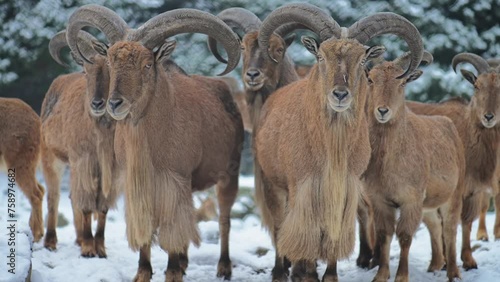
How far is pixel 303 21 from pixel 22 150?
3948mm

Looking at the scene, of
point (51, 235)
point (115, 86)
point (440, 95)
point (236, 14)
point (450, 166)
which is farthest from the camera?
point (440, 95)

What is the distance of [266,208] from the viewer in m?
10.3

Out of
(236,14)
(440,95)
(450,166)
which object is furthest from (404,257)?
(440,95)

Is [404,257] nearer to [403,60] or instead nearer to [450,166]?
[450,166]

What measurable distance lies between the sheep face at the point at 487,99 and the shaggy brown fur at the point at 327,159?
2.90 metres

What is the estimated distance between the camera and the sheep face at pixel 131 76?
8141mm

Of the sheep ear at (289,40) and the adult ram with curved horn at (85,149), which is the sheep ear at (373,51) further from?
the adult ram with curved horn at (85,149)

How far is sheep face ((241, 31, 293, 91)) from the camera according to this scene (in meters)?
10.4

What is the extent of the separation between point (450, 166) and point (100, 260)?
13.6ft

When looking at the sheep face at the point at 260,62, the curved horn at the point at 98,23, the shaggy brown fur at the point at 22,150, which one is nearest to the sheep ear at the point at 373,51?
the sheep face at the point at 260,62

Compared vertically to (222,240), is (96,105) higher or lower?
higher

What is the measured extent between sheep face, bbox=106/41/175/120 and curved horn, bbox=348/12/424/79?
1.88 meters

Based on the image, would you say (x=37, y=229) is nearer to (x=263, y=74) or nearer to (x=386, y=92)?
(x=263, y=74)

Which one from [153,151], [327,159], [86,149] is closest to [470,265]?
[327,159]
